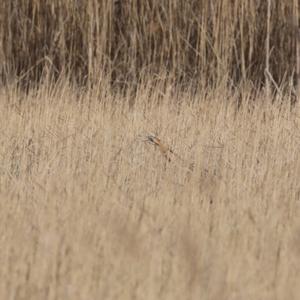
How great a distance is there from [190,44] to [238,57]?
0.29m

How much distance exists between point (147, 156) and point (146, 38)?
80.4 inches

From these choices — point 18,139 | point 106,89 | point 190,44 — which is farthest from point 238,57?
point 18,139

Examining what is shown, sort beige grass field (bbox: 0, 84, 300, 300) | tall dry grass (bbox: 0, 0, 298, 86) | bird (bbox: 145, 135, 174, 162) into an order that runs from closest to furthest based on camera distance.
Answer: beige grass field (bbox: 0, 84, 300, 300) → bird (bbox: 145, 135, 174, 162) → tall dry grass (bbox: 0, 0, 298, 86)

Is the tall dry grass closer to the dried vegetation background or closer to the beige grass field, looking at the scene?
the dried vegetation background

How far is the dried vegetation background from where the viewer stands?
2.12 metres

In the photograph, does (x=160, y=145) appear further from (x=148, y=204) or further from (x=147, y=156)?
(x=148, y=204)

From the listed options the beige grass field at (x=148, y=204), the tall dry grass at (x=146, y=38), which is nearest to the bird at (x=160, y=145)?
the beige grass field at (x=148, y=204)

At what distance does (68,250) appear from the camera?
2219mm

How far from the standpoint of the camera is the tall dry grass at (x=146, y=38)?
5.18 meters

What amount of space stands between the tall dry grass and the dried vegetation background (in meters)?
0.01

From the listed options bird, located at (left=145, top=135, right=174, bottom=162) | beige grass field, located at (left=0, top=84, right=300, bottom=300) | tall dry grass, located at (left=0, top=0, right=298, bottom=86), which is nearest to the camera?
beige grass field, located at (left=0, top=84, right=300, bottom=300)

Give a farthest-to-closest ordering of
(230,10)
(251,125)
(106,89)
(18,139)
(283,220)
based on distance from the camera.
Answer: (230,10) → (106,89) → (251,125) → (18,139) → (283,220)

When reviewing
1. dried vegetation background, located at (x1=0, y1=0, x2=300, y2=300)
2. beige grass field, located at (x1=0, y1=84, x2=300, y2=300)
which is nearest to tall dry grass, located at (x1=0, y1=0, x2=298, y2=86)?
dried vegetation background, located at (x1=0, y1=0, x2=300, y2=300)

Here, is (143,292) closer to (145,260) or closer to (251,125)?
(145,260)
